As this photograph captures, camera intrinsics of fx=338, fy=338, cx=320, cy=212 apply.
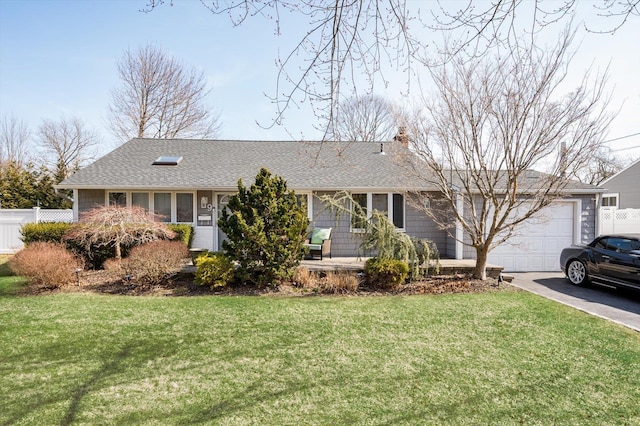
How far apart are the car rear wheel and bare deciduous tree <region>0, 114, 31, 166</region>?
126ft

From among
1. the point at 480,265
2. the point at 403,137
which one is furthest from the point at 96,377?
the point at 480,265

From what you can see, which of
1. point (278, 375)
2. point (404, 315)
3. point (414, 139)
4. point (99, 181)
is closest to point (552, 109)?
point (414, 139)

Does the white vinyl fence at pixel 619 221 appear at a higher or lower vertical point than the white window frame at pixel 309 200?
lower

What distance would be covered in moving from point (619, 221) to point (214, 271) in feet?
51.9

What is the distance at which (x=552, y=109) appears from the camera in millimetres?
7727

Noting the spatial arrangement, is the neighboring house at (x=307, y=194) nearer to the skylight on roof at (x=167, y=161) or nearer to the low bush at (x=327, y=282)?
the skylight on roof at (x=167, y=161)

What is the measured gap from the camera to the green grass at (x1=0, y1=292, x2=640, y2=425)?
340 cm

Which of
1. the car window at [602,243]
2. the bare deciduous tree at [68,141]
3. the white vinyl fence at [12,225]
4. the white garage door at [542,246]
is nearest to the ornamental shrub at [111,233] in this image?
the white vinyl fence at [12,225]

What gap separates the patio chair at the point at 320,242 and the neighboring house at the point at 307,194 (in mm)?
565

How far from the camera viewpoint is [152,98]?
24.5 metres

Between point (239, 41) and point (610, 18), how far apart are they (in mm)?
3756

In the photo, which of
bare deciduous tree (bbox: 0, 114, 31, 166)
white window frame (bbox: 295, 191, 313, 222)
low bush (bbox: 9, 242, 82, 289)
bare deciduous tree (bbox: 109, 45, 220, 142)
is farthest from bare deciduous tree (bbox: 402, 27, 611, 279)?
bare deciduous tree (bbox: 0, 114, 31, 166)

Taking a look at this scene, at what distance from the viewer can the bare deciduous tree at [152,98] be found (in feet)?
79.4

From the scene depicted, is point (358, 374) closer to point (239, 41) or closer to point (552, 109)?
point (239, 41)
